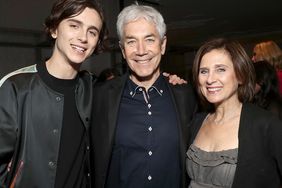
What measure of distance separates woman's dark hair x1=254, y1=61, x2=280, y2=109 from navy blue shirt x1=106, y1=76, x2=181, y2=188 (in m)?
1.07

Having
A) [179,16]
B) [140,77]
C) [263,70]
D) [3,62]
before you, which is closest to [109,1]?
[3,62]

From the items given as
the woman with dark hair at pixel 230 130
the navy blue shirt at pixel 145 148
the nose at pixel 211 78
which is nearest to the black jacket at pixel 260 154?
the woman with dark hair at pixel 230 130

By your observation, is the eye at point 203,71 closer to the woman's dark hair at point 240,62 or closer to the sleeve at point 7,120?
the woman's dark hair at point 240,62

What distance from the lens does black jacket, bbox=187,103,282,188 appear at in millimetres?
1541

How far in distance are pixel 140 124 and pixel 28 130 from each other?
606 mm

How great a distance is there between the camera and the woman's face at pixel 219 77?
1704mm

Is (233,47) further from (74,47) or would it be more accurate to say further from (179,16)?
(179,16)

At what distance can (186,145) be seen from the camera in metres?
1.87

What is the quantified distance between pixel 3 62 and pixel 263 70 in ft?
8.57

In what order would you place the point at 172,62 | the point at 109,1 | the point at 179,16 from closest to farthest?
the point at 109,1
the point at 179,16
the point at 172,62

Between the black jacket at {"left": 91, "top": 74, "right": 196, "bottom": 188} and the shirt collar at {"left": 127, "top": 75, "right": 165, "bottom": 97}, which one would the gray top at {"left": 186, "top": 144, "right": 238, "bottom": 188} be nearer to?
the black jacket at {"left": 91, "top": 74, "right": 196, "bottom": 188}

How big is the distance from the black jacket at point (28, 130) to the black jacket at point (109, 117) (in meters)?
0.30

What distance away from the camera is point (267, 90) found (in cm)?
271

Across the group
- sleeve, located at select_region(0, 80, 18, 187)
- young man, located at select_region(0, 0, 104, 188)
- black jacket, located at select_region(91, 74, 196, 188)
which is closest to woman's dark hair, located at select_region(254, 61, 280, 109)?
black jacket, located at select_region(91, 74, 196, 188)
